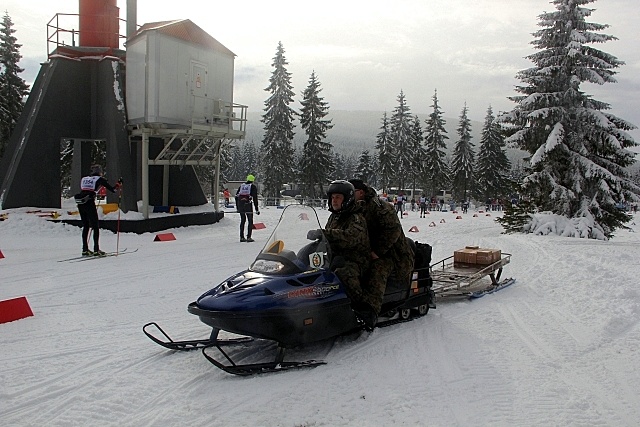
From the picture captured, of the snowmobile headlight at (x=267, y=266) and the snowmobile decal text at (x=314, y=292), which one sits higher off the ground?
the snowmobile headlight at (x=267, y=266)

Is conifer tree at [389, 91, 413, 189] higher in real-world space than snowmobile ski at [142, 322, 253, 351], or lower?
→ higher

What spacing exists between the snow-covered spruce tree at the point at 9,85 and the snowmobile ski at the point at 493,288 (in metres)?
34.7

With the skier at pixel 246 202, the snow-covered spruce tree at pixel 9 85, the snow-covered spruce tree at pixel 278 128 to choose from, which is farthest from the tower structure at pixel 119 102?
the snow-covered spruce tree at pixel 278 128

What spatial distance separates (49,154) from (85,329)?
1459 cm

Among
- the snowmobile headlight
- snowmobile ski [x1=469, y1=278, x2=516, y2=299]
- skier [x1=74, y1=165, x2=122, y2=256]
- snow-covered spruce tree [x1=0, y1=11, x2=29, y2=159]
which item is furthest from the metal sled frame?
snow-covered spruce tree [x1=0, y1=11, x2=29, y2=159]

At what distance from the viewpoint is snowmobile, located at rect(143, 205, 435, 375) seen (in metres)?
4.69

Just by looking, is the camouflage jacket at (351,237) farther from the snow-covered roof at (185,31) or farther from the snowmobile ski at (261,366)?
the snow-covered roof at (185,31)

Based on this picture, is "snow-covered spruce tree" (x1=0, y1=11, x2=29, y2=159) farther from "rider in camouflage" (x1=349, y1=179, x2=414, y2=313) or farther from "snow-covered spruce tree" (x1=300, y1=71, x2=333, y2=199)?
"rider in camouflage" (x1=349, y1=179, x2=414, y2=313)

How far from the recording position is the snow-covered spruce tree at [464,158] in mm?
57656

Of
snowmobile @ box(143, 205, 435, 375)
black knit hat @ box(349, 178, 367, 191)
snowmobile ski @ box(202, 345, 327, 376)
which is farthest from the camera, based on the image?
black knit hat @ box(349, 178, 367, 191)

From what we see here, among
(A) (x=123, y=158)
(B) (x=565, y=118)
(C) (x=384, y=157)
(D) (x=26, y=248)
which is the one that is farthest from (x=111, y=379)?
(C) (x=384, y=157)

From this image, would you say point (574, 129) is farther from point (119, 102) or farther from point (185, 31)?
point (119, 102)

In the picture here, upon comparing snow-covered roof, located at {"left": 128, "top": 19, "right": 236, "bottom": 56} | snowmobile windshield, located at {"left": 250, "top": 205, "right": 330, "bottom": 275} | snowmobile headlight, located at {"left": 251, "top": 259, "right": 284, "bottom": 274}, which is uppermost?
snow-covered roof, located at {"left": 128, "top": 19, "right": 236, "bottom": 56}

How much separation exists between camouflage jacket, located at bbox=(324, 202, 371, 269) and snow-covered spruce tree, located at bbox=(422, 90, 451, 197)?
54.4 metres
